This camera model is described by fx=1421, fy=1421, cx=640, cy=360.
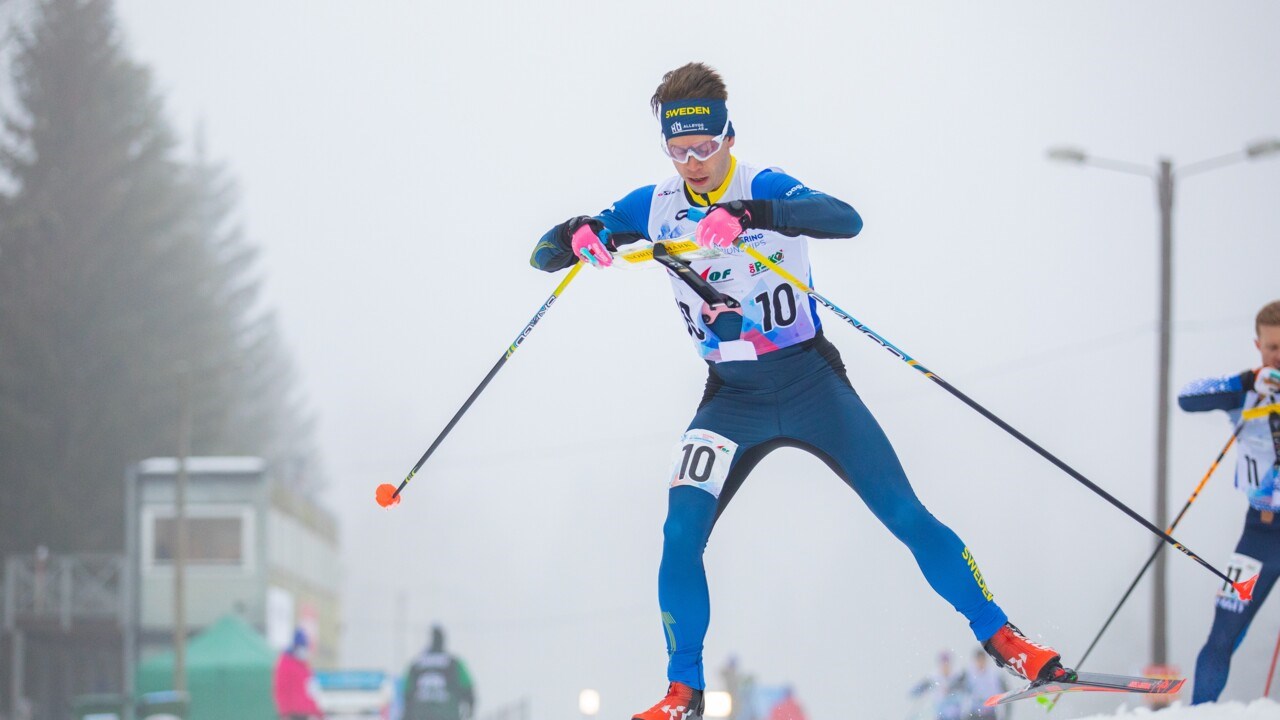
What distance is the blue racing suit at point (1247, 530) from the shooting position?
6.91 meters

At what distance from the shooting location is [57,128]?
160 feet

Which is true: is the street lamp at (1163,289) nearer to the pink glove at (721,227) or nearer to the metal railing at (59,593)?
the pink glove at (721,227)

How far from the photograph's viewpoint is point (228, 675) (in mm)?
29359

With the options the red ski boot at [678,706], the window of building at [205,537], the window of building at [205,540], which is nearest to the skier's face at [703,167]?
the red ski boot at [678,706]

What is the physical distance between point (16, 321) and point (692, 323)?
45.7 m

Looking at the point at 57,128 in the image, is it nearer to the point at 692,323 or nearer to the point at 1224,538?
the point at 1224,538

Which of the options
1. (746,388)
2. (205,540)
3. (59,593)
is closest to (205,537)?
→ (205,540)

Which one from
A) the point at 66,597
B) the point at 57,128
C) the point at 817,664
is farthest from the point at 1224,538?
the point at 57,128

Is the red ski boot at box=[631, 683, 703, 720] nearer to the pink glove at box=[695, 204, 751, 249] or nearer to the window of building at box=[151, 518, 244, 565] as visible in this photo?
the pink glove at box=[695, 204, 751, 249]

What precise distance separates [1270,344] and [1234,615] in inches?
52.3

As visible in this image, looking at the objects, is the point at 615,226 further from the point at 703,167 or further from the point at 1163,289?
the point at 1163,289

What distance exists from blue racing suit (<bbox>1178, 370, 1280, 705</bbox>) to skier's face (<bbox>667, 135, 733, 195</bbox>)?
126 inches

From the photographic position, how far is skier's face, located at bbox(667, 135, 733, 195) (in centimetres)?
519

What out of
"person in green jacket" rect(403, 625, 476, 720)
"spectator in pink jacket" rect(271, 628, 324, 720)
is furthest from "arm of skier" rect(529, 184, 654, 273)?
"spectator in pink jacket" rect(271, 628, 324, 720)
